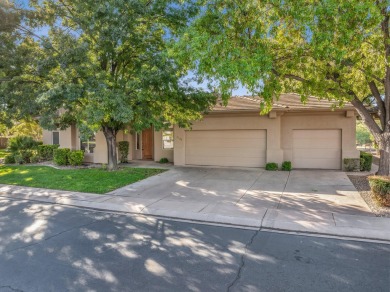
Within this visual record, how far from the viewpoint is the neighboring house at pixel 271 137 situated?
44.5 feet

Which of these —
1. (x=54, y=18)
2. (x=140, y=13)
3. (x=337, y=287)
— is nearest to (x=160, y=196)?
(x=337, y=287)

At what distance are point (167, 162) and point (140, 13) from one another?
29.0 feet

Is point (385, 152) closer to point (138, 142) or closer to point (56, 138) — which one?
point (138, 142)

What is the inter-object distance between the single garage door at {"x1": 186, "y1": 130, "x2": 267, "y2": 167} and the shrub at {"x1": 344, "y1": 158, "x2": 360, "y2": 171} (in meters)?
4.04

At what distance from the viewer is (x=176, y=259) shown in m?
4.40

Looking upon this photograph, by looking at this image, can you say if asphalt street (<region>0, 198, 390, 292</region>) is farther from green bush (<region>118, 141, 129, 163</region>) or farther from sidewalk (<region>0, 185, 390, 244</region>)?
green bush (<region>118, 141, 129, 163</region>)

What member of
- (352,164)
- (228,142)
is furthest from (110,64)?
(352,164)

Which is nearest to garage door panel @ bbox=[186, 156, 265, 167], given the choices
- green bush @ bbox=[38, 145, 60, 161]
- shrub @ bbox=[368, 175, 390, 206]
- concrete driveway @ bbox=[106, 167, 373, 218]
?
concrete driveway @ bbox=[106, 167, 373, 218]

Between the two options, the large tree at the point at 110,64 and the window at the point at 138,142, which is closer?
the large tree at the point at 110,64

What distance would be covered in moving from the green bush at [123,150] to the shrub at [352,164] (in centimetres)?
1241

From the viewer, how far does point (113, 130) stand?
1395 centimetres

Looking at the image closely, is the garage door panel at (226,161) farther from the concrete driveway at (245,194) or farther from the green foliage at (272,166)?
the concrete driveway at (245,194)

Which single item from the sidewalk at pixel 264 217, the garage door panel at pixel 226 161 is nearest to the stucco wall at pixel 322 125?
the garage door panel at pixel 226 161

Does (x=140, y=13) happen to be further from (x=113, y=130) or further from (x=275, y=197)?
(x=275, y=197)
